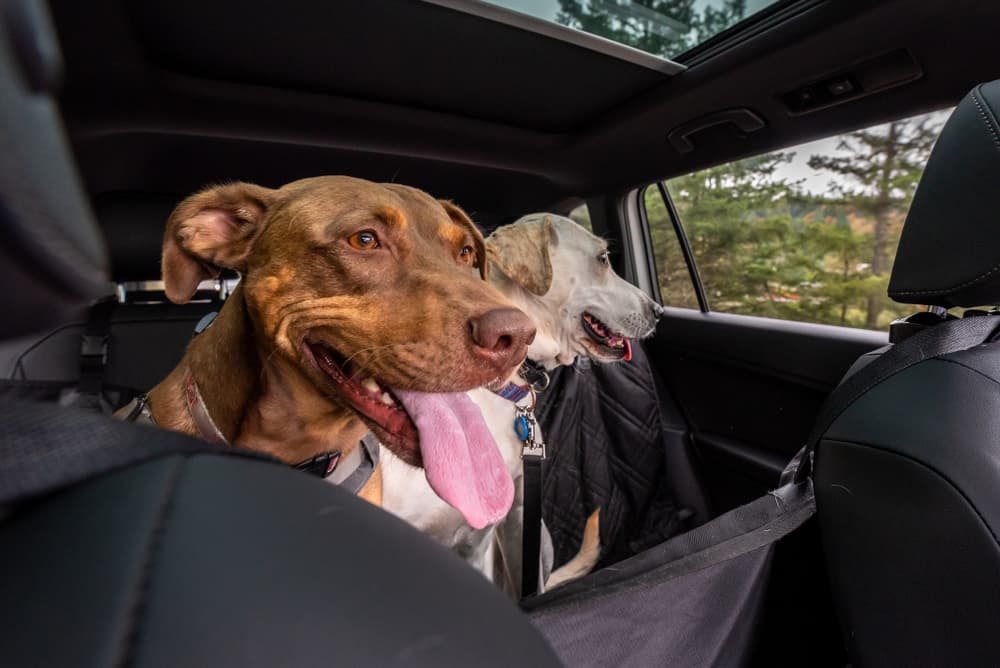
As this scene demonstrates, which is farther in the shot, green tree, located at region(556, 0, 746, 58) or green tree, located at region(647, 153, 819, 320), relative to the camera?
green tree, located at region(647, 153, 819, 320)

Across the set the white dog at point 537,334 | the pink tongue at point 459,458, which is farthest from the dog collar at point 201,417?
the white dog at point 537,334

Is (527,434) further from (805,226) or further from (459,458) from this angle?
(805,226)

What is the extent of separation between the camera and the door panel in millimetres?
2598

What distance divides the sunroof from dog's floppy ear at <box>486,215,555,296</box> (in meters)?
0.95

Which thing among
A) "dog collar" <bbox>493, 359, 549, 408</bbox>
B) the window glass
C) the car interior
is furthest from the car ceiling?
"dog collar" <bbox>493, 359, 549, 408</bbox>

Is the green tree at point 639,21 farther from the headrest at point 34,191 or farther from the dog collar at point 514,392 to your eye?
the headrest at point 34,191

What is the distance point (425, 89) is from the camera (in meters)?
3.00

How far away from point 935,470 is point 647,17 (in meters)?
2.30

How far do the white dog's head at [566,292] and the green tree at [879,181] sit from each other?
120 centimetres

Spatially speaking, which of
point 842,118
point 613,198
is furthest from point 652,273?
point 842,118

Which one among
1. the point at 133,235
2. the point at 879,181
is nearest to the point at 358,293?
the point at 133,235

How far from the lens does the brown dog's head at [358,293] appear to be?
124 cm

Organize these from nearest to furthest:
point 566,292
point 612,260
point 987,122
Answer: point 987,122, point 566,292, point 612,260

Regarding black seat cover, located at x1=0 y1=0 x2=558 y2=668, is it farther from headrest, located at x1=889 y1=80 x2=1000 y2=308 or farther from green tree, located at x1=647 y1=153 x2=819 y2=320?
green tree, located at x1=647 y1=153 x2=819 y2=320
